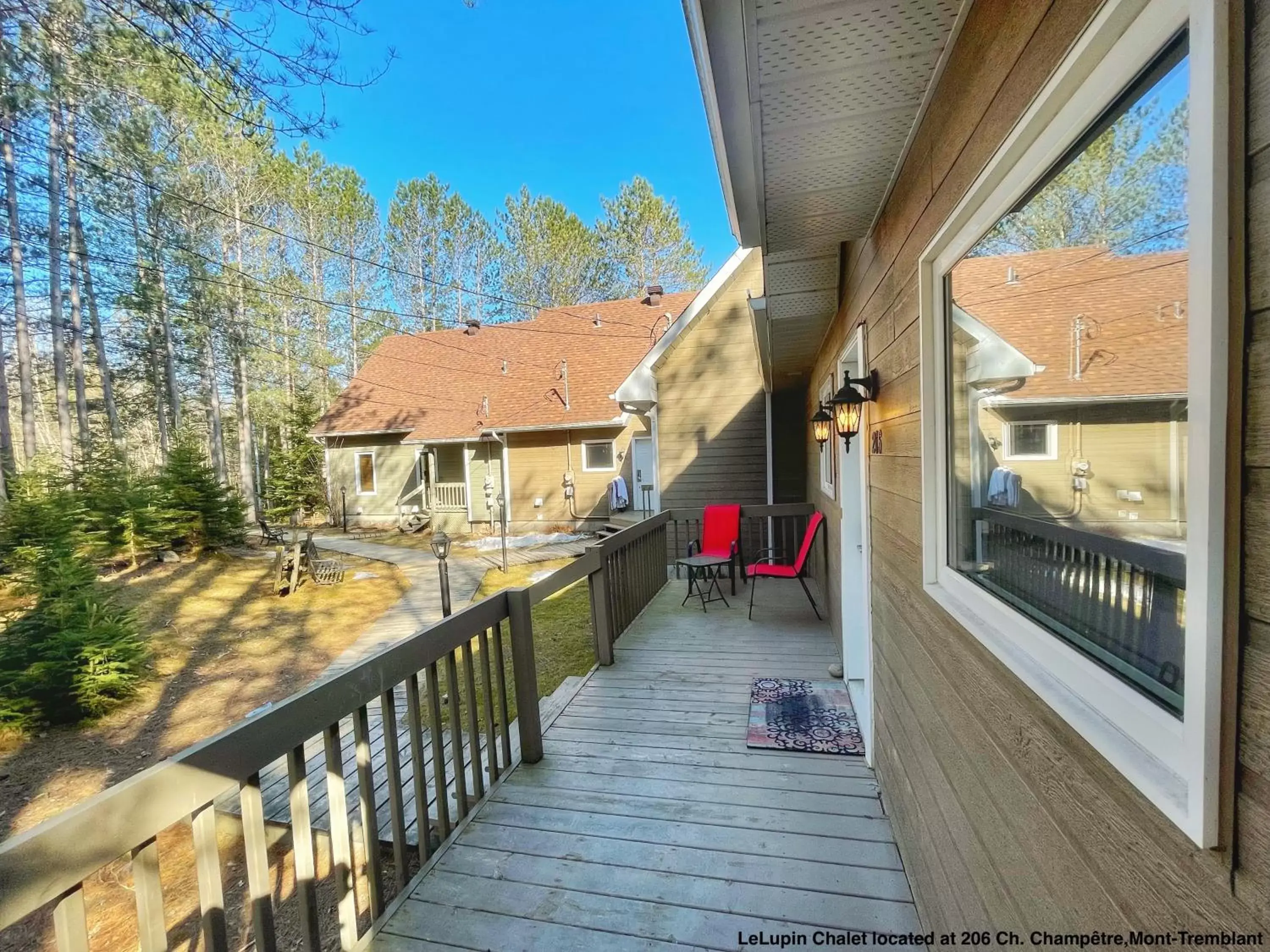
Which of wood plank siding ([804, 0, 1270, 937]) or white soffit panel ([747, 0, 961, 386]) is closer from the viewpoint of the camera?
wood plank siding ([804, 0, 1270, 937])

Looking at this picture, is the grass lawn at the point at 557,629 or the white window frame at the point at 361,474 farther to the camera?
the white window frame at the point at 361,474

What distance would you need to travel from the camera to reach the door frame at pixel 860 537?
270 cm

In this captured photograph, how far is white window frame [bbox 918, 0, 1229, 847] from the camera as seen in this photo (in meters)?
0.56

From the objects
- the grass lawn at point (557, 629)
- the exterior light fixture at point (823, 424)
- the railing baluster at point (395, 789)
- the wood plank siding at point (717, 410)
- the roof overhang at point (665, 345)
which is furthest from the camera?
the wood plank siding at point (717, 410)

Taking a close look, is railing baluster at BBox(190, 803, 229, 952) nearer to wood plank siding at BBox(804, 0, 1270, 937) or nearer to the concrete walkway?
wood plank siding at BBox(804, 0, 1270, 937)

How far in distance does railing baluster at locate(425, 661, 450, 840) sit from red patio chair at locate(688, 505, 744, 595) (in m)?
4.42

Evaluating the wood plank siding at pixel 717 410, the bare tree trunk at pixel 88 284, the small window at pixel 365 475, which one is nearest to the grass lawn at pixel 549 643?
the wood plank siding at pixel 717 410

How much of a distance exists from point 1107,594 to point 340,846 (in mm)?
2109

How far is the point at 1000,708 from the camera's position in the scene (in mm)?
1123

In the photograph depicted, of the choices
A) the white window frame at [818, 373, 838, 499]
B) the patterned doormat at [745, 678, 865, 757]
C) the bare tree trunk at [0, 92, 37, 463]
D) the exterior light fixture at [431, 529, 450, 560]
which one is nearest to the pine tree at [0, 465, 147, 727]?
the exterior light fixture at [431, 529, 450, 560]

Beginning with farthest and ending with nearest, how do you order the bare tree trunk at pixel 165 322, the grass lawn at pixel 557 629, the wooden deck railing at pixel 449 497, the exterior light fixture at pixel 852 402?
the wooden deck railing at pixel 449 497, the bare tree trunk at pixel 165 322, the grass lawn at pixel 557 629, the exterior light fixture at pixel 852 402

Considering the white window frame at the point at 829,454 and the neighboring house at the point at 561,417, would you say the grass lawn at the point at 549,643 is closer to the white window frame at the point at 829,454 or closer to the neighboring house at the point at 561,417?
the white window frame at the point at 829,454

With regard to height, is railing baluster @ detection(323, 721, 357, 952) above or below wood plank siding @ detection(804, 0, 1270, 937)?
below

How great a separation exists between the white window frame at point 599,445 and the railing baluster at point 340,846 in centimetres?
1089
